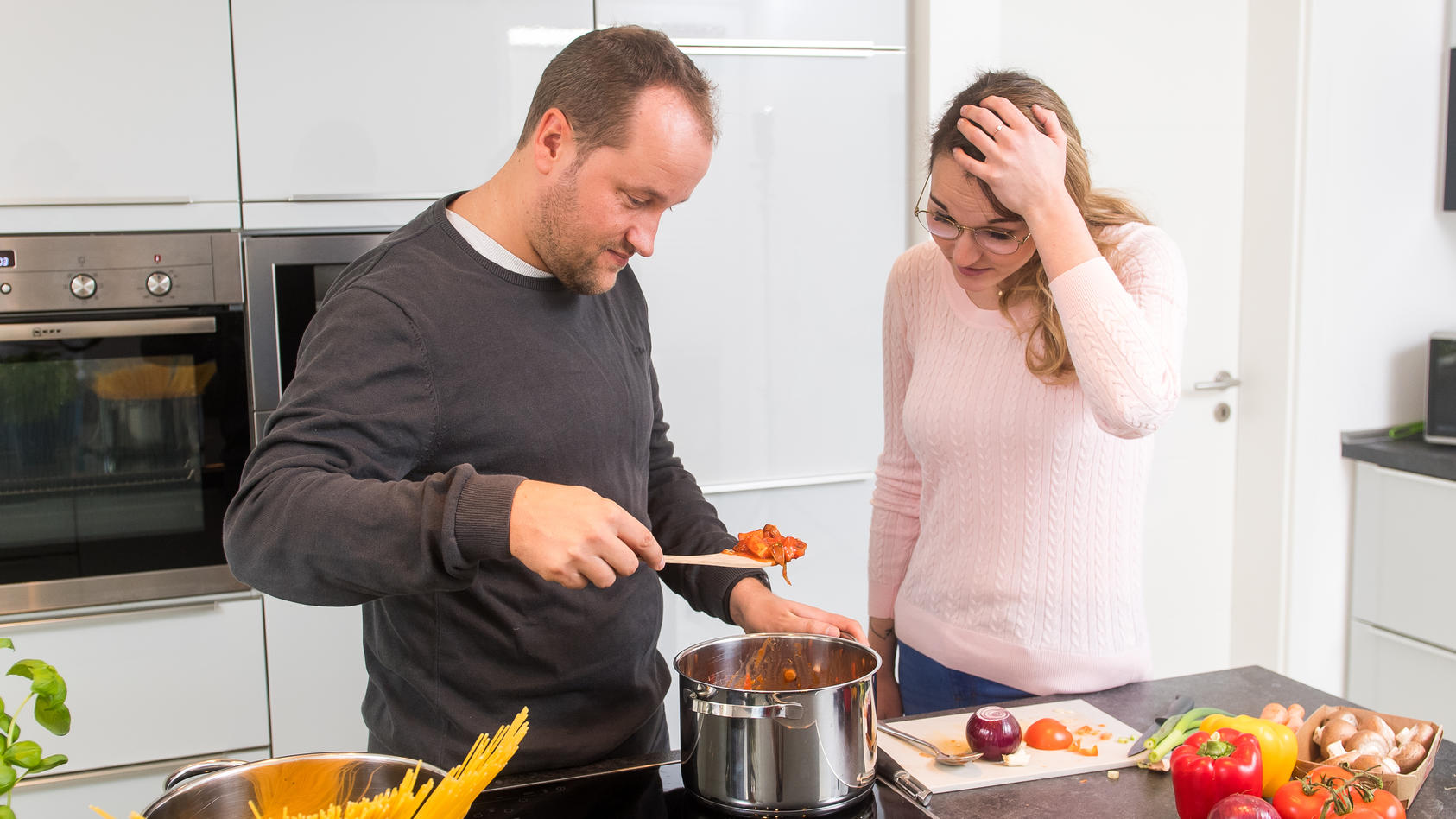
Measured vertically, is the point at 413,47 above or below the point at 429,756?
above

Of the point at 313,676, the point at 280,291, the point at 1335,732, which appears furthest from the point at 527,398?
the point at 313,676

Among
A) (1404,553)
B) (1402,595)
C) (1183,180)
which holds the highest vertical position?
(1183,180)

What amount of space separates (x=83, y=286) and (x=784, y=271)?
4.63 ft

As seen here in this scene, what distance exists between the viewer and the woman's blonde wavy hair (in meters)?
1.46

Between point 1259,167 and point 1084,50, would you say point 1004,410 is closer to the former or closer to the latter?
point 1084,50

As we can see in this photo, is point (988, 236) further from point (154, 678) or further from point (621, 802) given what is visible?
point (154, 678)

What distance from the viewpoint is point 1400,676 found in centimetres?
285

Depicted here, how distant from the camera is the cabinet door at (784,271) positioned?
2434 millimetres

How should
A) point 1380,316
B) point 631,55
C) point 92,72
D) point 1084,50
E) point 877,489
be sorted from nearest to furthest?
point 631,55 < point 877,489 < point 92,72 < point 1084,50 < point 1380,316

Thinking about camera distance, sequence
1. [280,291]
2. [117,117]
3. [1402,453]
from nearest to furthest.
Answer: [117,117], [280,291], [1402,453]

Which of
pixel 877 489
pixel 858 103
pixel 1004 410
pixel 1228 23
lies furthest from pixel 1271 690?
pixel 1228 23

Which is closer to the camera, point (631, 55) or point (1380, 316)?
point (631, 55)

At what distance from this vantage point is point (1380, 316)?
2975mm

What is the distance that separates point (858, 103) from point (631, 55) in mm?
1362
